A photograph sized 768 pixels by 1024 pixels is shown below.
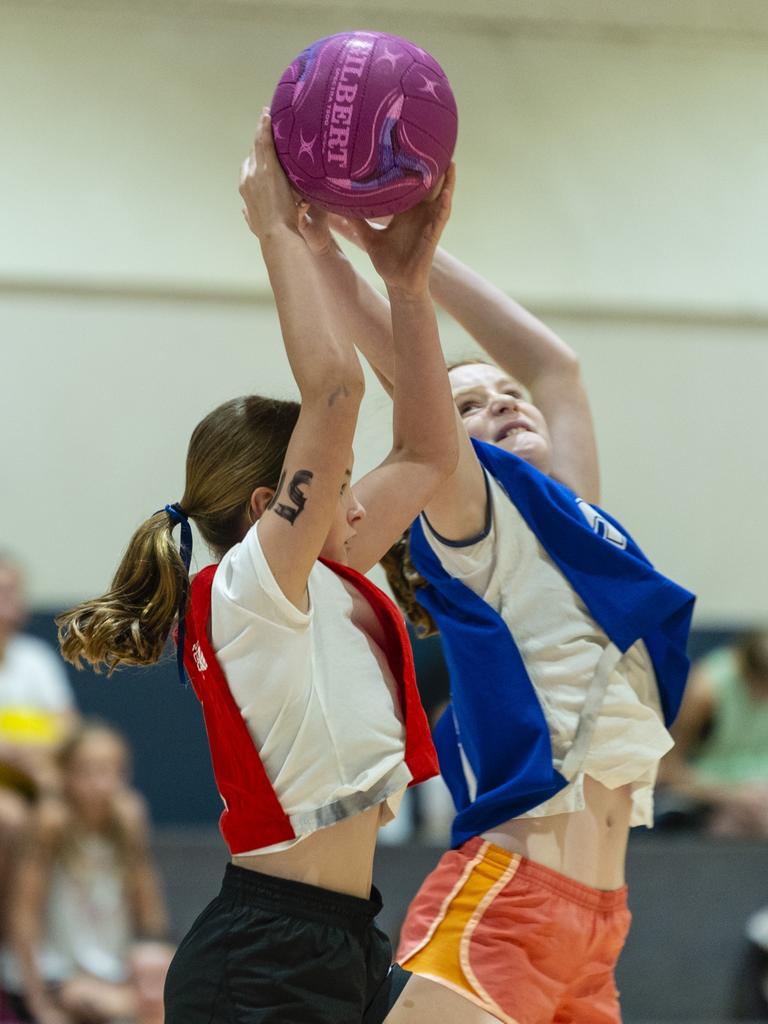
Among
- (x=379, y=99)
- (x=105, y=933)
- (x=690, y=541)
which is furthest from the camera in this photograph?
(x=690, y=541)

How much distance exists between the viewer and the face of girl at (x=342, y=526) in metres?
2.09

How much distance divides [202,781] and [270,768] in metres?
4.30

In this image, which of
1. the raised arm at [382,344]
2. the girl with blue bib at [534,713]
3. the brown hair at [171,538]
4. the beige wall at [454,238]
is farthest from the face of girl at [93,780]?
the brown hair at [171,538]

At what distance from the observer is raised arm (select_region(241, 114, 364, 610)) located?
6.32 feet

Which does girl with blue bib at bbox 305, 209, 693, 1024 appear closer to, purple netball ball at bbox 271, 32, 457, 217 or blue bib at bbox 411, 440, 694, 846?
blue bib at bbox 411, 440, 694, 846

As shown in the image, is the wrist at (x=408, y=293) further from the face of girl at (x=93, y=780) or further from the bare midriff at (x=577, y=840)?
the face of girl at (x=93, y=780)

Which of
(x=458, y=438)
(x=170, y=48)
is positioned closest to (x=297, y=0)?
(x=170, y=48)

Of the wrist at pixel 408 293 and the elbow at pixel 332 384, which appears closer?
the elbow at pixel 332 384

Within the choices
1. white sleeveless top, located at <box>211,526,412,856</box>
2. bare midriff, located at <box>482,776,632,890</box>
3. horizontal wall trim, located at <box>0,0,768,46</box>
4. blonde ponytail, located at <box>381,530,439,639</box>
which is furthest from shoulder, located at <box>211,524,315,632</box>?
horizontal wall trim, located at <box>0,0,768,46</box>

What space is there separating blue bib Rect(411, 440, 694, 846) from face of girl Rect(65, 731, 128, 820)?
7.82 feet

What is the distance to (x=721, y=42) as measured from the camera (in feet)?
21.4

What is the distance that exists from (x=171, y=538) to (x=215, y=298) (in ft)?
15.0

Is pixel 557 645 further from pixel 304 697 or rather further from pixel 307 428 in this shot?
pixel 307 428

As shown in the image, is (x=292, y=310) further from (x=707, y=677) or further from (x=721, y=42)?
(x=721, y=42)
